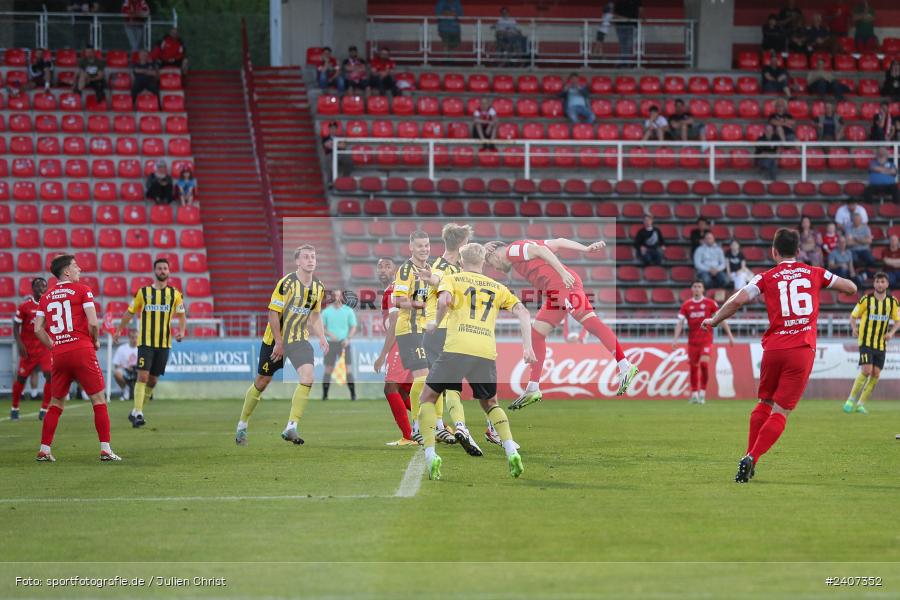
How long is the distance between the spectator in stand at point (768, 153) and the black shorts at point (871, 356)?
12.0 m

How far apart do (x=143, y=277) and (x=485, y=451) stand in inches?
639

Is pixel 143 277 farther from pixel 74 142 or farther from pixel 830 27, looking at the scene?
pixel 830 27

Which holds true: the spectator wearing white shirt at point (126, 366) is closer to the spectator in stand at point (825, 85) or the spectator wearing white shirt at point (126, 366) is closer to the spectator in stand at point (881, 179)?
the spectator in stand at point (881, 179)

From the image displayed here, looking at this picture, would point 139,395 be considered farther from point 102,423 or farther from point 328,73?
point 328,73

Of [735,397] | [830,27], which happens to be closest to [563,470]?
[735,397]

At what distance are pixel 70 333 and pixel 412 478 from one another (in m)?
4.01

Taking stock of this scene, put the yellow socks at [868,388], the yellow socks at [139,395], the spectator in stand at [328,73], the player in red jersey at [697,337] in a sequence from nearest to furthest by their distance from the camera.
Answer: the yellow socks at [139,395], the yellow socks at [868,388], the player in red jersey at [697,337], the spectator in stand at [328,73]

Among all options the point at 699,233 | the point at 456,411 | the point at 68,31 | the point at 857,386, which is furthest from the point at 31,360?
the point at 68,31

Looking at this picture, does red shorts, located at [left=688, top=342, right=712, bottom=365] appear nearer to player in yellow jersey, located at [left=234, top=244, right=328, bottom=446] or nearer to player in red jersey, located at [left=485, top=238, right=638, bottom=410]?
player in red jersey, located at [left=485, top=238, right=638, bottom=410]

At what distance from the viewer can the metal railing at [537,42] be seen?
117 ft

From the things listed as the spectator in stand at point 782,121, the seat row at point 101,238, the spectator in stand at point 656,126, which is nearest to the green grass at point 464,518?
the seat row at point 101,238

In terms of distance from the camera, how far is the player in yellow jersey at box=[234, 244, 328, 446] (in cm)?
1377

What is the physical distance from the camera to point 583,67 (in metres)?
36.1

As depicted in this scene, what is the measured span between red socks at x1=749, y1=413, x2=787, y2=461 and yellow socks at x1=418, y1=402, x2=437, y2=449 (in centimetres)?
267
